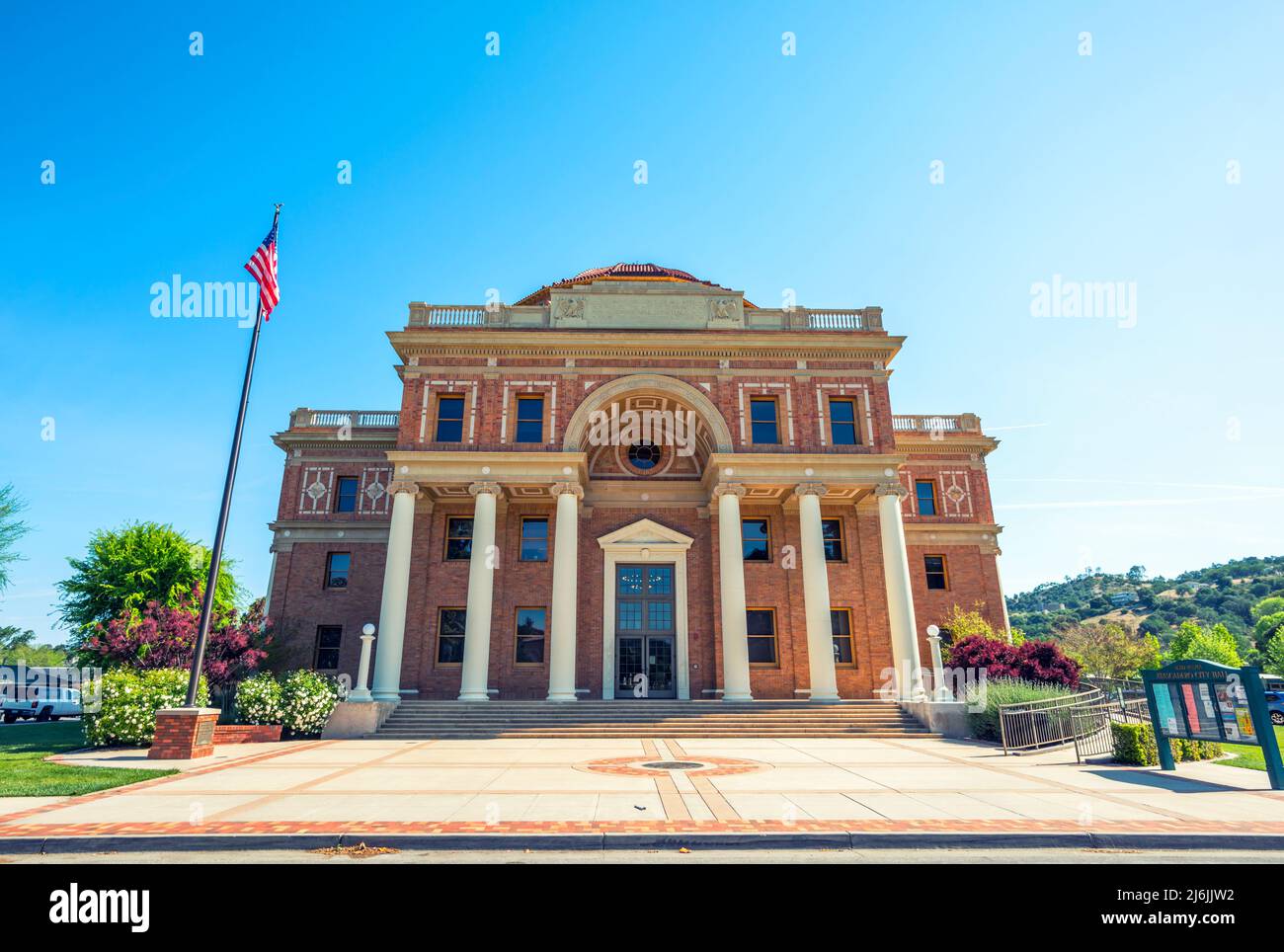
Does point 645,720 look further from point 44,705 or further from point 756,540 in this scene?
point 44,705

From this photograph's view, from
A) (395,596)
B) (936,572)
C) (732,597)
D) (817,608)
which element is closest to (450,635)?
(395,596)

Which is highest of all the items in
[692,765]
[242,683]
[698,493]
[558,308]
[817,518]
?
[558,308]

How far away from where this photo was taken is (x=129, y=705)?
16.6 m

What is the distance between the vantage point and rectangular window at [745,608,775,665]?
2566 cm

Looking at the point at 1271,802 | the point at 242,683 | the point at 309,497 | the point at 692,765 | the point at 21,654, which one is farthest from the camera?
the point at 21,654

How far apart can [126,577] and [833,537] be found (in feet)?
117

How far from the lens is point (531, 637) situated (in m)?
25.8

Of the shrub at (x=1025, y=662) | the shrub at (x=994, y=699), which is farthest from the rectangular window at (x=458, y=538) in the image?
the shrub at (x=1025, y=662)

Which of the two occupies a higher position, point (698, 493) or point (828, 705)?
point (698, 493)

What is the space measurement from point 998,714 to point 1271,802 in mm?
7651

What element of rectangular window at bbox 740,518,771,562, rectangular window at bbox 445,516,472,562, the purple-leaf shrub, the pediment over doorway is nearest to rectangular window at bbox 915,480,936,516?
rectangular window at bbox 740,518,771,562
